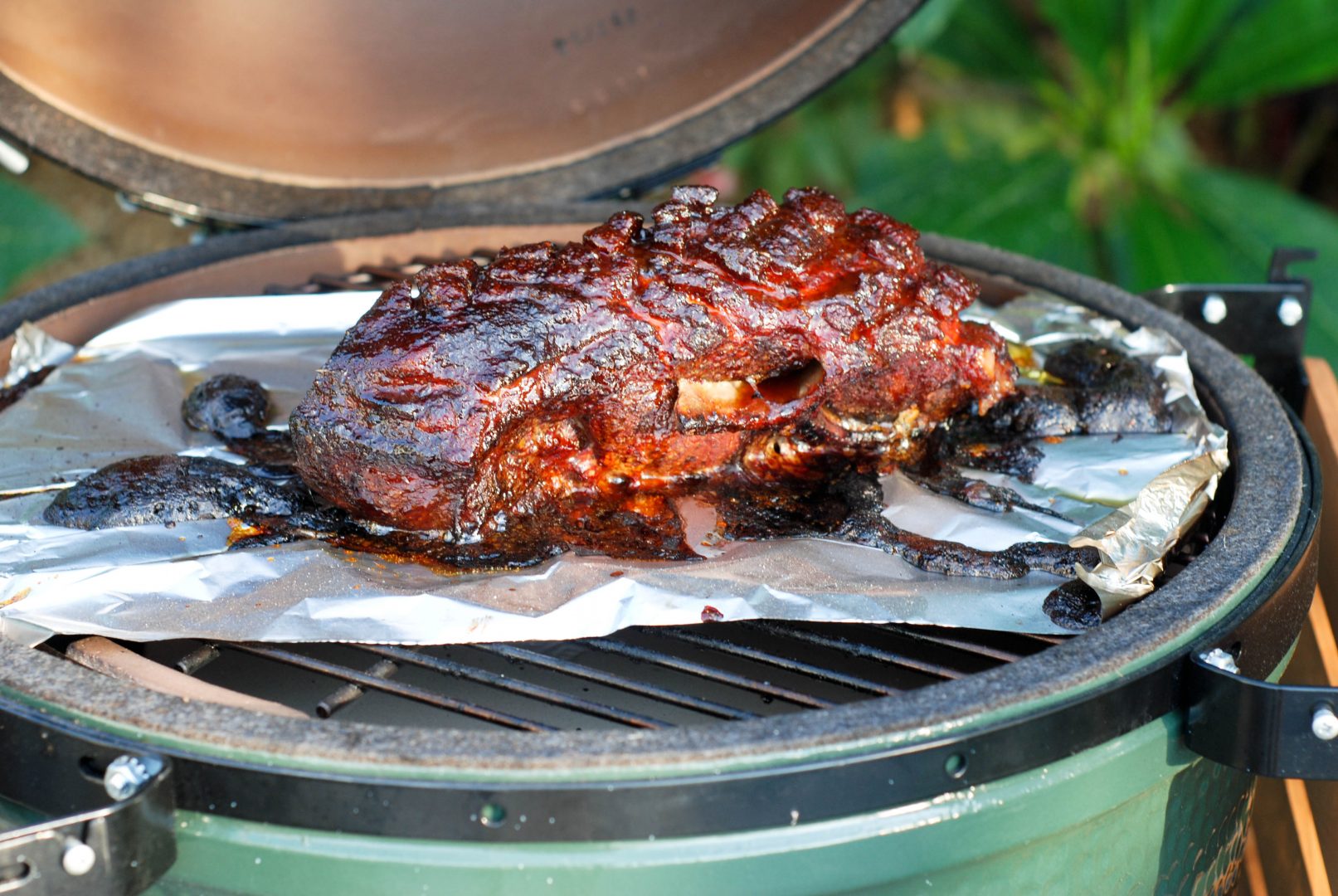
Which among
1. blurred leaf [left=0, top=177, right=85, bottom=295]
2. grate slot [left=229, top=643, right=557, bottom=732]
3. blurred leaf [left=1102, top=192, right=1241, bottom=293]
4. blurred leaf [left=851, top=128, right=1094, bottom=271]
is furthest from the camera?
blurred leaf [left=851, top=128, right=1094, bottom=271]

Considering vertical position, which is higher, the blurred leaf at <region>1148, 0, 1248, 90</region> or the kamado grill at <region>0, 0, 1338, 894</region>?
the blurred leaf at <region>1148, 0, 1248, 90</region>

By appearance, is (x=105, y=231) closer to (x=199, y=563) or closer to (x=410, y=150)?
(x=410, y=150)

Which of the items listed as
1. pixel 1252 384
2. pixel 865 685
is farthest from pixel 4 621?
pixel 1252 384

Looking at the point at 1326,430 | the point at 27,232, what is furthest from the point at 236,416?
A: the point at 27,232

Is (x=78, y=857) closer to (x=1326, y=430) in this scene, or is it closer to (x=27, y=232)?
(x=1326, y=430)

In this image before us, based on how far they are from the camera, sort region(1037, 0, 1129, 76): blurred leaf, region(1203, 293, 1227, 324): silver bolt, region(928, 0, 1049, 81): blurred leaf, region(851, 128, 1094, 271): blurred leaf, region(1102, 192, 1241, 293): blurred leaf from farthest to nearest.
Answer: region(928, 0, 1049, 81): blurred leaf, region(1037, 0, 1129, 76): blurred leaf, region(851, 128, 1094, 271): blurred leaf, region(1102, 192, 1241, 293): blurred leaf, region(1203, 293, 1227, 324): silver bolt

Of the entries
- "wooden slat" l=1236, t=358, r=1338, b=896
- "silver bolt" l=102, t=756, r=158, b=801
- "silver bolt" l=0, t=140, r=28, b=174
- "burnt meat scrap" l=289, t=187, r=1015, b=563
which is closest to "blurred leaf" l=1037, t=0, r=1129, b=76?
"wooden slat" l=1236, t=358, r=1338, b=896

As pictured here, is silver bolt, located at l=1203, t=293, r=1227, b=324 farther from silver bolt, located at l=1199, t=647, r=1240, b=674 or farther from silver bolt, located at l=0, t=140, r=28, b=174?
silver bolt, located at l=0, t=140, r=28, b=174
